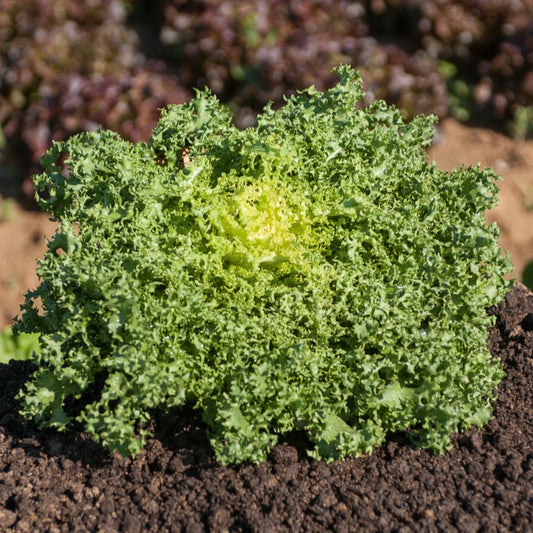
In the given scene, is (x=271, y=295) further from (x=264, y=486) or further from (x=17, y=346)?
(x=17, y=346)

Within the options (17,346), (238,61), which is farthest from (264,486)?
(238,61)

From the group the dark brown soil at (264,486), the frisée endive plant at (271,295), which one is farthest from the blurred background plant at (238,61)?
the dark brown soil at (264,486)

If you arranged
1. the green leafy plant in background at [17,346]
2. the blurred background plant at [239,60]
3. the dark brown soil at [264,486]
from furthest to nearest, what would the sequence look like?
the blurred background plant at [239,60]
the green leafy plant in background at [17,346]
the dark brown soil at [264,486]

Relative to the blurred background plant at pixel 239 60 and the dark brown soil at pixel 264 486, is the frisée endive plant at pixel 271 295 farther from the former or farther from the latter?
the blurred background plant at pixel 239 60

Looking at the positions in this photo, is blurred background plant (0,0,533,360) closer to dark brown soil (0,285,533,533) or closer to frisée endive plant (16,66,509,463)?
frisée endive plant (16,66,509,463)

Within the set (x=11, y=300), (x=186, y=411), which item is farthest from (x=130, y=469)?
(x=11, y=300)
